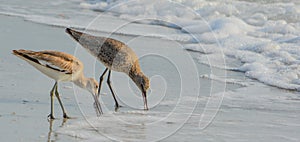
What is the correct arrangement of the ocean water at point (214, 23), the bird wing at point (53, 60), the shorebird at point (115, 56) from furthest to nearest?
the ocean water at point (214, 23)
the shorebird at point (115, 56)
the bird wing at point (53, 60)

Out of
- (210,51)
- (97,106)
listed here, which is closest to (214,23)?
(210,51)

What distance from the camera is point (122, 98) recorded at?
26.9 ft

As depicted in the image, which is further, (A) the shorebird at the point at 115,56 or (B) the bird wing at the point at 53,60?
(A) the shorebird at the point at 115,56

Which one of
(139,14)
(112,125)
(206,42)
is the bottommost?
(112,125)

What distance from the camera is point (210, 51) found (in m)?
11.4

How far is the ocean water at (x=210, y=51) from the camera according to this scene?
22.6 ft

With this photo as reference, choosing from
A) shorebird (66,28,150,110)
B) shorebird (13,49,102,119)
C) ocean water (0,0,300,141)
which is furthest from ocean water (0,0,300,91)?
shorebird (13,49,102,119)

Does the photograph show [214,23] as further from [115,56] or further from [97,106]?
[97,106]

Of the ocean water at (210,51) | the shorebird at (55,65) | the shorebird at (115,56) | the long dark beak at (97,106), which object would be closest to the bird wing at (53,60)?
the shorebird at (55,65)

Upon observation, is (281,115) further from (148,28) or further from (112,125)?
(148,28)

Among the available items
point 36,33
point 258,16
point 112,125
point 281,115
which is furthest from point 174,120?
point 258,16

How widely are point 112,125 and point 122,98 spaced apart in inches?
49.6

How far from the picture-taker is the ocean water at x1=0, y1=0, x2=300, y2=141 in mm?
6875

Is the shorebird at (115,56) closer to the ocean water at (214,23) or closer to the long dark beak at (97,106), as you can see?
the long dark beak at (97,106)
